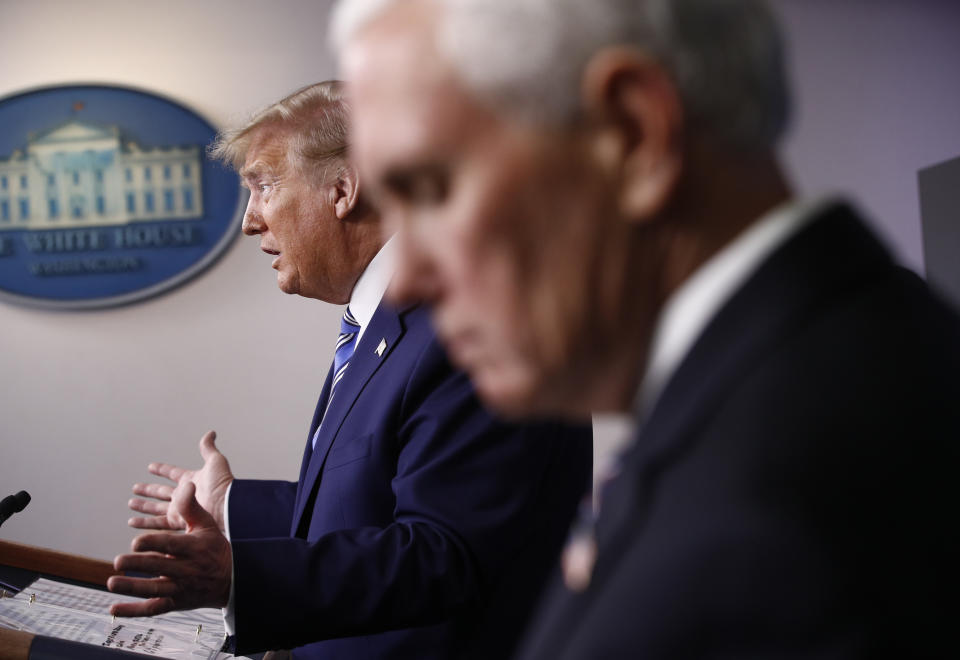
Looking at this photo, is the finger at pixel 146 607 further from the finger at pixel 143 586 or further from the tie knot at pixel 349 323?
the tie knot at pixel 349 323

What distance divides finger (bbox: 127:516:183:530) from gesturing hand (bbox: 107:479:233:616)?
30cm

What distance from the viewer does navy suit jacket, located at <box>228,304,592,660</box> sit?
4.00 feet

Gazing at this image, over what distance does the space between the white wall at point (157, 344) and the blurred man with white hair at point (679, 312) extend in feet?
10.4

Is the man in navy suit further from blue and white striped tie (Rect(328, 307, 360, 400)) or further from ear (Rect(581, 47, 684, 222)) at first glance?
ear (Rect(581, 47, 684, 222))

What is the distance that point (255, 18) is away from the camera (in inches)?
145

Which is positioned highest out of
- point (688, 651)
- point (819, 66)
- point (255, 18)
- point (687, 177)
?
point (255, 18)

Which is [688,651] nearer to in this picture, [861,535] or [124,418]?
[861,535]

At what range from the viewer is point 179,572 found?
3.69ft

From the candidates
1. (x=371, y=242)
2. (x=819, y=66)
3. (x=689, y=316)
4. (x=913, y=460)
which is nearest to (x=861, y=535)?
(x=913, y=460)

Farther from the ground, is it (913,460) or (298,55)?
(298,55)

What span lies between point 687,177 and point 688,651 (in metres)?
0.26

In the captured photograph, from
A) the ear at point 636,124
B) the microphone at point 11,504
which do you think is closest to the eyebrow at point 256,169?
the microphone at point 11,504

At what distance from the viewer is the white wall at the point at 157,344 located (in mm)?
3643

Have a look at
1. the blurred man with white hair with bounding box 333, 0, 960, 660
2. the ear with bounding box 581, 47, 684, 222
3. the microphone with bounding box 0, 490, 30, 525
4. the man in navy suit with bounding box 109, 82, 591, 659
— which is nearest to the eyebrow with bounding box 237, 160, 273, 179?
the man in navy suit with bounding box 109, 82, 591, 659
